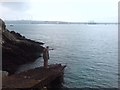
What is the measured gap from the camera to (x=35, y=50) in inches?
2112

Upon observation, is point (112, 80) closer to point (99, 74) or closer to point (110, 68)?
point (99, 74)

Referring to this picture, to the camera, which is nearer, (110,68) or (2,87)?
(2,87)

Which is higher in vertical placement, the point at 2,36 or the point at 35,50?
the point at 2,36

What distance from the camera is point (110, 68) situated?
1693 inches

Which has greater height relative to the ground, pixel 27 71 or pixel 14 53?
pixel 14 53

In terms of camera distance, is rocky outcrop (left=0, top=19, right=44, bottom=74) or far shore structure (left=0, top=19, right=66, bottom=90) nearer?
far shore structure (left=0, top=19, right=66, bottom=90)

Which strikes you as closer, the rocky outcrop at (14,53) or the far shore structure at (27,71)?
the far shore structure at (27,71)

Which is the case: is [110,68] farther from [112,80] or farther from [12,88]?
[12,88]

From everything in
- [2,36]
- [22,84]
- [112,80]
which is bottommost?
[112,80]

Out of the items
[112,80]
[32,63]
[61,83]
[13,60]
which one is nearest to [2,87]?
[61,83]

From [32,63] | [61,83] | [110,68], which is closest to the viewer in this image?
[61,83]

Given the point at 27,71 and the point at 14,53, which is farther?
the point at 14,53

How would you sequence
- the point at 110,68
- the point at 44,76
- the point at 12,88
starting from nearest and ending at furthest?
1. the point at 12,88
2. the point at 44,76
3. the point at 110,68

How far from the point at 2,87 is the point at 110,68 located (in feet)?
82.0
